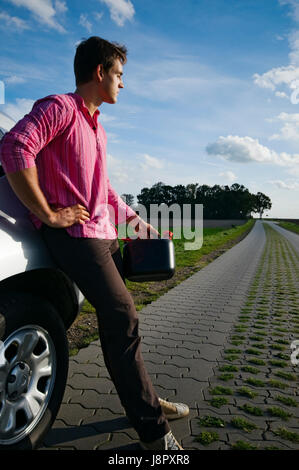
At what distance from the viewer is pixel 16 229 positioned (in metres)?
1.92

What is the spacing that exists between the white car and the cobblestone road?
0.48m

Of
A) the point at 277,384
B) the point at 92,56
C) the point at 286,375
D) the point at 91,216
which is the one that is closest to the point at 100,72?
the point at 92,56

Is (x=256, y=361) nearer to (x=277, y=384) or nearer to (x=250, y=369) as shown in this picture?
(x=250, y=369)

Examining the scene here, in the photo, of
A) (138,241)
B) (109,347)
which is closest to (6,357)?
(109,347)

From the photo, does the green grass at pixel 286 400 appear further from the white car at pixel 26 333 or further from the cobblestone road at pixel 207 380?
the white car at pixel 26 333

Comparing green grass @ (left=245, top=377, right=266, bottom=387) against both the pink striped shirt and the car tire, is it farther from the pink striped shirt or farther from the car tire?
the pink striped shirt

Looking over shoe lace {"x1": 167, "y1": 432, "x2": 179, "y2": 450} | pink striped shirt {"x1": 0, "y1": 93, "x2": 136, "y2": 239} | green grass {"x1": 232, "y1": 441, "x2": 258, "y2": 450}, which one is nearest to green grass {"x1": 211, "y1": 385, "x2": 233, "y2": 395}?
green grass {"x1": 232, "y1": 441, "x2": 258, "y2": 450}

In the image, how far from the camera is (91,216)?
6.61ft

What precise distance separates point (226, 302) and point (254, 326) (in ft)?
5.11

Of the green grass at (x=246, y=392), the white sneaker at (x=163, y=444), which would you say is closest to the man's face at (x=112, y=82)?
the white sneaker at (x=163, y=444)

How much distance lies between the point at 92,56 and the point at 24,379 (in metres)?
1.70

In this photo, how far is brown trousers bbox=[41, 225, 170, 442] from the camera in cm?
194

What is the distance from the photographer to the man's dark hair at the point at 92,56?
6.37ft

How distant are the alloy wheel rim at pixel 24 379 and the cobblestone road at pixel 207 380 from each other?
1.55 feet
